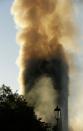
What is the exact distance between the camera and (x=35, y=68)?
114 meters

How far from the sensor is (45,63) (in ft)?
385

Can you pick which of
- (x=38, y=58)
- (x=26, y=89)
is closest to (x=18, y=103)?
(x=26, y=89)

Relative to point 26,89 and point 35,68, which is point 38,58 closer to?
point 35,68

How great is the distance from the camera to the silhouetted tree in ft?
152

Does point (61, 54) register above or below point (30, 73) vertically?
above

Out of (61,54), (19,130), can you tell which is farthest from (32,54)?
(19,130)

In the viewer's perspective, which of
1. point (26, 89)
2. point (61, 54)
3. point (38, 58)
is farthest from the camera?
point (61, 54)

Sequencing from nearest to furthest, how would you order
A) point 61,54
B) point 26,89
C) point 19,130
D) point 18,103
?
point 19,130 < point 18,103 < point 26,89 < point 61,54

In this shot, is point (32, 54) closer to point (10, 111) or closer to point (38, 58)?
point (38, 58)

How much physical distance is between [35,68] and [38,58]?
2909 mm

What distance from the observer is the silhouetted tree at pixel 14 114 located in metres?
46.2

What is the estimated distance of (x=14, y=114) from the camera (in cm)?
4762

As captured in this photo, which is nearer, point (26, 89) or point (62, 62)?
point (26, 89)

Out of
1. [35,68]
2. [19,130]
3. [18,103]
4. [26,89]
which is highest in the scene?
[35,68]
